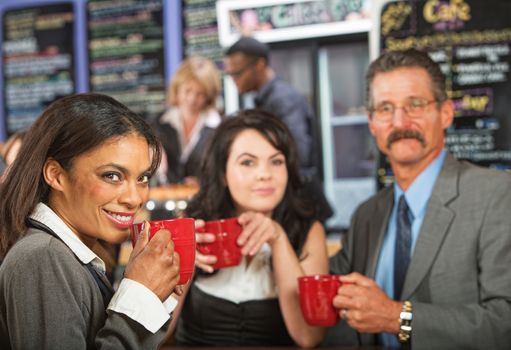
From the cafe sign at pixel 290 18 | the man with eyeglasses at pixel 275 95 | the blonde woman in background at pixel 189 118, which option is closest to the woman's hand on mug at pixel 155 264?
the man with eyeglasses at pixel 275 95

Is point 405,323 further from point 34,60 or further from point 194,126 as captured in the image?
point 34,60

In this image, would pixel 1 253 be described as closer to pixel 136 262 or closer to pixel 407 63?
pixel 136 262

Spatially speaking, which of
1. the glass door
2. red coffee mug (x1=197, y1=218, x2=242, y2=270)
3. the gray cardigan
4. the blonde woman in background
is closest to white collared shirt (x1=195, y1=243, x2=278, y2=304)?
red coffee mug (x1=197, y1=218, x2=242, y2=270)

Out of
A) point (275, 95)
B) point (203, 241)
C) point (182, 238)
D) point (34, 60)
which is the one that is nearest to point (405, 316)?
point (203, 241)

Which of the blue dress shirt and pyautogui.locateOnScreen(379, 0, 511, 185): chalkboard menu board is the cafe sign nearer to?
pyautogui.locateOnScreen(379, 0, 511, 185): chalkboard menu board

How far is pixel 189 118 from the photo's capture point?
464 cm

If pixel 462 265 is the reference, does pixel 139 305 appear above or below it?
above

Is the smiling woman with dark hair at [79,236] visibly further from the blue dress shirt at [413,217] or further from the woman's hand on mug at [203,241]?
the blue dress shirt at [413,217]

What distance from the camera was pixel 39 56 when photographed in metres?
6.52

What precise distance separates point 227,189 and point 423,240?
726 millimetres

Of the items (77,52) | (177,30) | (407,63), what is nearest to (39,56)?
(77,52)

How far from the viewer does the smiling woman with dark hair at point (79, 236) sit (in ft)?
3.49

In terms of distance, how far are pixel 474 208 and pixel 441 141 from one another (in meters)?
0.32

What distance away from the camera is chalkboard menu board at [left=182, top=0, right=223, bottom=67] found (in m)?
5.86
